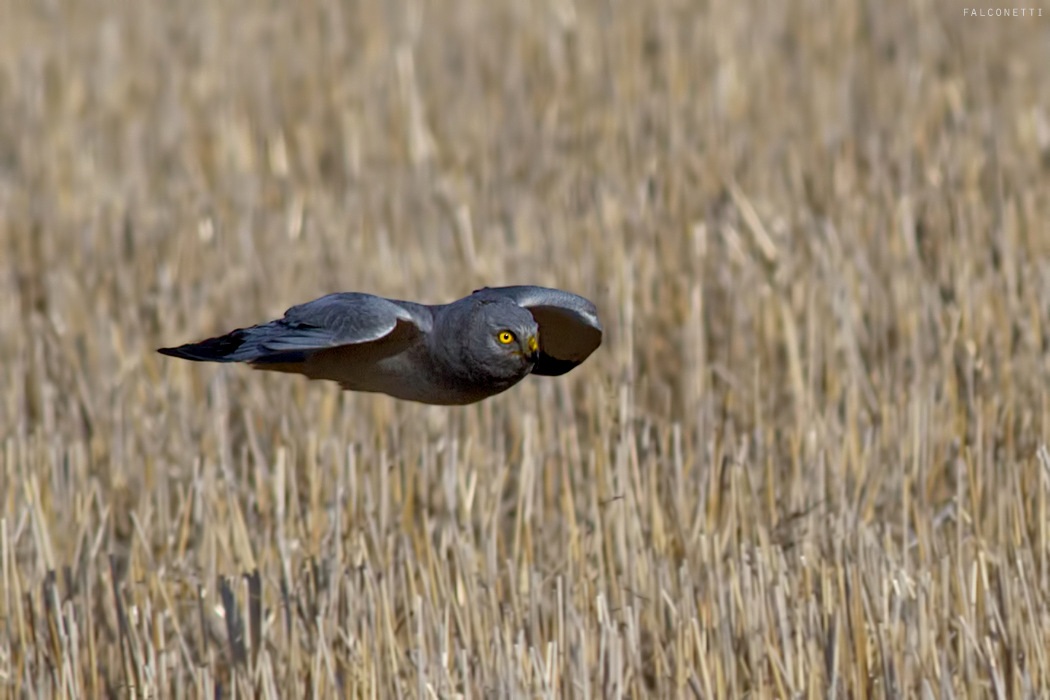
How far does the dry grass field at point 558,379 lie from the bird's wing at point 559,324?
1.12 feet

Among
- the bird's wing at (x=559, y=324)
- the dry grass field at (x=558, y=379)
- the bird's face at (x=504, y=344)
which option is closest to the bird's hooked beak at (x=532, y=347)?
the bird's face at (x=504, y=344)

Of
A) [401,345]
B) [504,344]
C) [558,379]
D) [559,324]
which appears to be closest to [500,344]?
[504,344]

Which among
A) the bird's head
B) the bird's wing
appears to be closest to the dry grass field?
the bird's wing

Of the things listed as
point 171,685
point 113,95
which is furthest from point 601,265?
point 113,95

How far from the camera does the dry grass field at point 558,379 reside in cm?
344

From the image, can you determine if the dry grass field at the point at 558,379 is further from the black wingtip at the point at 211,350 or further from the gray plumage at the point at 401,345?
the black wingtip at the point at 211,350

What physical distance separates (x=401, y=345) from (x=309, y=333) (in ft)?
0.84

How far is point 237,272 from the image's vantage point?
18.3 feet

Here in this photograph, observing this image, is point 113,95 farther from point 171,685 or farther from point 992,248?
point 171,685

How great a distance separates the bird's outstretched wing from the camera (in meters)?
3.31

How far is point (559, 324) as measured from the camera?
3.85 meters

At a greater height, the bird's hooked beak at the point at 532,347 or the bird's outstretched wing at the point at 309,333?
the bird's outstretched wing at the point at 309,333

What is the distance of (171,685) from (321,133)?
13.4 feet

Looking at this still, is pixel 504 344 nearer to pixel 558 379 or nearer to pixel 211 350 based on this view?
pixel 211 350
